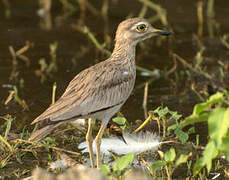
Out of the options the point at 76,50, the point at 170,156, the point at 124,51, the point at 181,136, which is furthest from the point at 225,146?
the point at 76,50

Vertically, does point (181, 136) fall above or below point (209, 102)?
below

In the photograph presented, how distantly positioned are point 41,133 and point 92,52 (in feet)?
12.6

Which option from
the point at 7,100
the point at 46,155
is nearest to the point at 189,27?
the point at 7,100

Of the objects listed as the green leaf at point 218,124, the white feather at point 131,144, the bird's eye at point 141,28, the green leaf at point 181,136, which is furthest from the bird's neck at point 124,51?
the green leaf at point 218,124

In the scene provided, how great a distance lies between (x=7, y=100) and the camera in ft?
20.7

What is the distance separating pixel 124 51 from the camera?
5.82 metres

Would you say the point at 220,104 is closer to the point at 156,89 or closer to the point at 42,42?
the point at 156,89

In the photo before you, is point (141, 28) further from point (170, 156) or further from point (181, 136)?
point (170, 156)

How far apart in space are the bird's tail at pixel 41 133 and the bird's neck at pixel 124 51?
1.15 m

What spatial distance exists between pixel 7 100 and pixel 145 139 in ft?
5.45

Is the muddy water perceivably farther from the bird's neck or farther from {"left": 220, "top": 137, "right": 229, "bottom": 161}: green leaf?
{"left": 220, "top": 137, "right": 229, "bottom": 161}: green leaf

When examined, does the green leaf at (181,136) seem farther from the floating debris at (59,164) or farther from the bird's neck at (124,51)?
the bird's neck at (124,51)

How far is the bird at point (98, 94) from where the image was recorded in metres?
5.02

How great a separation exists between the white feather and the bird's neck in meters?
0.74
